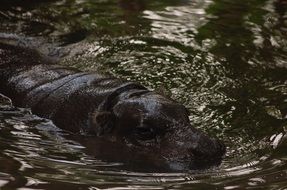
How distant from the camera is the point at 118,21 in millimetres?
9492

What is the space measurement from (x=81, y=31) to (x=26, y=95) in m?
3.06

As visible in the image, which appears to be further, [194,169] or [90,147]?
[90,147]

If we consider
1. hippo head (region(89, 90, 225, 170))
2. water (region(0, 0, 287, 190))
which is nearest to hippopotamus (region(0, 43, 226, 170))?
hippo head (region(89, 90, 225, 170))

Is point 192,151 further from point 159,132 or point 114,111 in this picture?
point 114,111

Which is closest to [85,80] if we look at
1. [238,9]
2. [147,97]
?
[147,97]

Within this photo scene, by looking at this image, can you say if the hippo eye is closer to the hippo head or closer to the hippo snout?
the hippo head

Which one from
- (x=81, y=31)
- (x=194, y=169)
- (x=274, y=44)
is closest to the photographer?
(x=194, y=169)

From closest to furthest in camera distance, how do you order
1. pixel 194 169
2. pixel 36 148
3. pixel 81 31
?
pixel 194 169 < pixel 36 148 < pixel 81 31

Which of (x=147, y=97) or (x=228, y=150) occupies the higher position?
(x=147, y=97)

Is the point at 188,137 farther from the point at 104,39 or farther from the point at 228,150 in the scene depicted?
the point at 104,39

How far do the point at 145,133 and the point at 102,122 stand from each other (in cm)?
50

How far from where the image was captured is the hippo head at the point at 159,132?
15.2 feet

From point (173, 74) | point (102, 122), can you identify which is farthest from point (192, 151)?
point (173, 74)

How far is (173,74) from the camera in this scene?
7301mm
